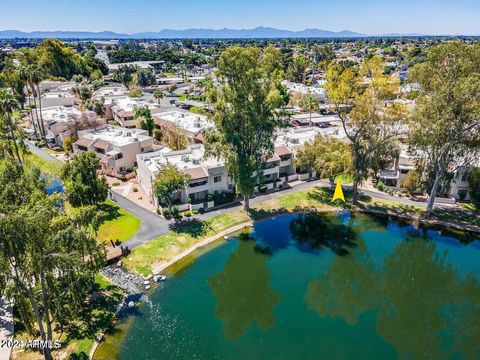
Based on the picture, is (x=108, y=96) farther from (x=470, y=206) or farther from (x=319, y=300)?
(x=470, y=206)

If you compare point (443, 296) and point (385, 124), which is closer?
point (443, 296)

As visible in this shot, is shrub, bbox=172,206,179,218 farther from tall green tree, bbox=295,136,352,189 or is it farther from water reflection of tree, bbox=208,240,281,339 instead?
tall green tree, bbox=295,136,352,189

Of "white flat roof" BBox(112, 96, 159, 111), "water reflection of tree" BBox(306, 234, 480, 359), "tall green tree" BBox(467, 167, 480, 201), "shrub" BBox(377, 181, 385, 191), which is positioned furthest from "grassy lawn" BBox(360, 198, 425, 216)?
"white flat roof" BBox(112, 96, 159, 111)

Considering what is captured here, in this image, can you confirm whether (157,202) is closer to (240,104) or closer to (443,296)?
(240,104)

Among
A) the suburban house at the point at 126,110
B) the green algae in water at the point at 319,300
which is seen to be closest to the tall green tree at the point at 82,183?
the green algae in water at the point at 319,300

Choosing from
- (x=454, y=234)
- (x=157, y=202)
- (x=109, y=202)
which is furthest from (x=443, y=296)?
(x=109, y=202)

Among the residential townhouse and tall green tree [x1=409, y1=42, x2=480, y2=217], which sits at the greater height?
tall green tree [x1=409, y1=42, x2=480, y2=217]
